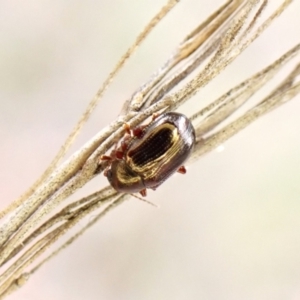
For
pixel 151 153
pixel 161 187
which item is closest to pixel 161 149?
pixel 151 153

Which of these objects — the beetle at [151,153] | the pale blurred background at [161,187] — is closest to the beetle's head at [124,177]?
the beetle at [151,153]

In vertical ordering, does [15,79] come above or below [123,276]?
above

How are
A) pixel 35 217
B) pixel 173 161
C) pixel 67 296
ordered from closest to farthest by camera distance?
pixel 35 217
pixel 173 161
pixel 67 296

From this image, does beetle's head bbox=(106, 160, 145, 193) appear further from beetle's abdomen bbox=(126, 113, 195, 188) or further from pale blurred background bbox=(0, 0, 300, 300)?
pale blurred background bbox=(0, 0, 300, 300)

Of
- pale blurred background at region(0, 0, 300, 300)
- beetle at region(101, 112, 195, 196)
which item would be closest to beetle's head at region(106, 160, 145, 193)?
beetle at region(101, 112, 195, 196)

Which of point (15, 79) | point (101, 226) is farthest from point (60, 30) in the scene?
point (101, 226)

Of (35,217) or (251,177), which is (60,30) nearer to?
(251,177)

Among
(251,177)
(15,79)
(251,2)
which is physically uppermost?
(15,79)
